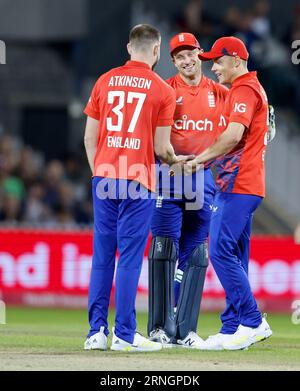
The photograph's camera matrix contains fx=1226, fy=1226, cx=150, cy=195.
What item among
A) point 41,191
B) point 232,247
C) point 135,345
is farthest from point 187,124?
point 41,191

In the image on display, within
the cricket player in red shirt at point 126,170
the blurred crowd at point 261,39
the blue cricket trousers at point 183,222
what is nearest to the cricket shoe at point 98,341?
the cricket player in red shirt at point 126,170

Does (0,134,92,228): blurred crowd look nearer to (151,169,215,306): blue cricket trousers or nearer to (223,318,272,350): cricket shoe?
(151,169,215,306): blue cricket trousers

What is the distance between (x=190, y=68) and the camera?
11.0 metres

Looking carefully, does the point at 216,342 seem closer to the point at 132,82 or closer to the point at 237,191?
the point at 237,191

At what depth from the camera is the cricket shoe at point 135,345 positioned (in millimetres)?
10164

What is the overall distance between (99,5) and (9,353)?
48.9 feet

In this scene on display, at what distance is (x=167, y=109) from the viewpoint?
1026 centimetres

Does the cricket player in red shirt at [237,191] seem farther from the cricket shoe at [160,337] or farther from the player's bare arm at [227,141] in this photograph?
the cricket shoe at [160,337]

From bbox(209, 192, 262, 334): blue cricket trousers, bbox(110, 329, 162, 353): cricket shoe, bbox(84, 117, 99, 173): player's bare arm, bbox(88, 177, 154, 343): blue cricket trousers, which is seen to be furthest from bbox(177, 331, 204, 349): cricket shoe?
bbox(84, 117, 99, 173): player's bare arm

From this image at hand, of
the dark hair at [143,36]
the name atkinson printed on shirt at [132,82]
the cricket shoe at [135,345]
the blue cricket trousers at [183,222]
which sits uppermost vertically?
the dark hair at [143,36]

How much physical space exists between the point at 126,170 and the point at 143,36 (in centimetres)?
113

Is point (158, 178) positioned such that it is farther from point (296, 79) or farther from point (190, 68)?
point (296, 79)

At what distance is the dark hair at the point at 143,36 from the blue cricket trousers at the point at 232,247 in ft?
4.87

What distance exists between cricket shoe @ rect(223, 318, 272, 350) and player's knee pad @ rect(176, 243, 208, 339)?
0.49 m
